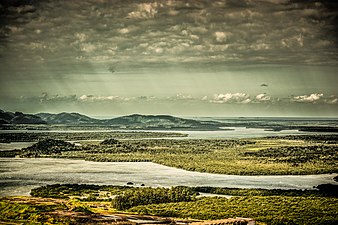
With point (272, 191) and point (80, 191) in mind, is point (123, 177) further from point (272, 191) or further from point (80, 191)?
point (272, 191)

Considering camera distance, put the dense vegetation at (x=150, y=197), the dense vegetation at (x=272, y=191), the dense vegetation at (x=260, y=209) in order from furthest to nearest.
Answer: the dense vegetation at (x=272, y=191) < the dense vegetation at (x=150, y=197) < the dense vegetation at (x=260, y=209)

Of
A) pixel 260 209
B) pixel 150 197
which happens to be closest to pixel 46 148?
pixel 150 197

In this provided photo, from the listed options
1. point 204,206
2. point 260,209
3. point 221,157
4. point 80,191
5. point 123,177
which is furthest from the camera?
point 221,157

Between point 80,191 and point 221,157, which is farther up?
point 221,157

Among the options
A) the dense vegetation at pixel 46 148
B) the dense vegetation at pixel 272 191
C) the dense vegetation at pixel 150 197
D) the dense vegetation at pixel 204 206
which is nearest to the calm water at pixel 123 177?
the dense vegetation at pixel 272 191

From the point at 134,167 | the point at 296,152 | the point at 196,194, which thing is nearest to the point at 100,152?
Result: the point at 134,167

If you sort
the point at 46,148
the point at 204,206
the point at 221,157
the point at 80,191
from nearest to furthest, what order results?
the point at 204,206 < the point at 80,191 < the point at 221,157 < the point at 46,148

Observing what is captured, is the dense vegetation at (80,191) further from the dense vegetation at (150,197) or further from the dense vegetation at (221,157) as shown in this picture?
the dense vegetation at (221,157)
